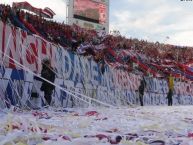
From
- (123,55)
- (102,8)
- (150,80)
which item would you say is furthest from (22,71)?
(102,8)

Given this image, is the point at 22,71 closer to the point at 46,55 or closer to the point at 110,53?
the point at 46,55

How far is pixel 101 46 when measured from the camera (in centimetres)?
2784

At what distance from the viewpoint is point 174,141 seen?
17.4ft

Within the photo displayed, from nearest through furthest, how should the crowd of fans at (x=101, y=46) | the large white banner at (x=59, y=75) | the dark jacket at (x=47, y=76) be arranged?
the large white banner at (x=59, y=75)
the dark jacket at (x=47, y=76)
the crowd of fans at (x=101, y=46)

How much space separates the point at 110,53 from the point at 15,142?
23.4 metres

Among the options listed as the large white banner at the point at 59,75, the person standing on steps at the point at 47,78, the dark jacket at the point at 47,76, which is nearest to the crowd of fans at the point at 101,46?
the large white banner at the point at 59,75

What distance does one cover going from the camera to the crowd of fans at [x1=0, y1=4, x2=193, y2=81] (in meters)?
21.4

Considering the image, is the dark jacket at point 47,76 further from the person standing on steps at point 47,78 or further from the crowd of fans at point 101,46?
the crowd of fans at point 101,46

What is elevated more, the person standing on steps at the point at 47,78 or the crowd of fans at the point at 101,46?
the crowd of fans at the point at 101,46

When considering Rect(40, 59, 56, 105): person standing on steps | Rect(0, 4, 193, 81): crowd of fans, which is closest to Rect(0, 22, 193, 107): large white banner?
Rect(40, 59, 56, 105): person standing on steps

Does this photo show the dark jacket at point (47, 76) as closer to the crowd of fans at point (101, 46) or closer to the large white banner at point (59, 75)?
the large white banner at point (59, 75)

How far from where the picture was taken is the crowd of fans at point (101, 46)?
21.4 meters

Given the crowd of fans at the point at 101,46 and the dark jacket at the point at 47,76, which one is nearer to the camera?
the dark jacket at the point at 47,76

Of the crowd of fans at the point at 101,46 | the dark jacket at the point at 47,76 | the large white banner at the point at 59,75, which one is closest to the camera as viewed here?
the large white banner at the point at 59,75
